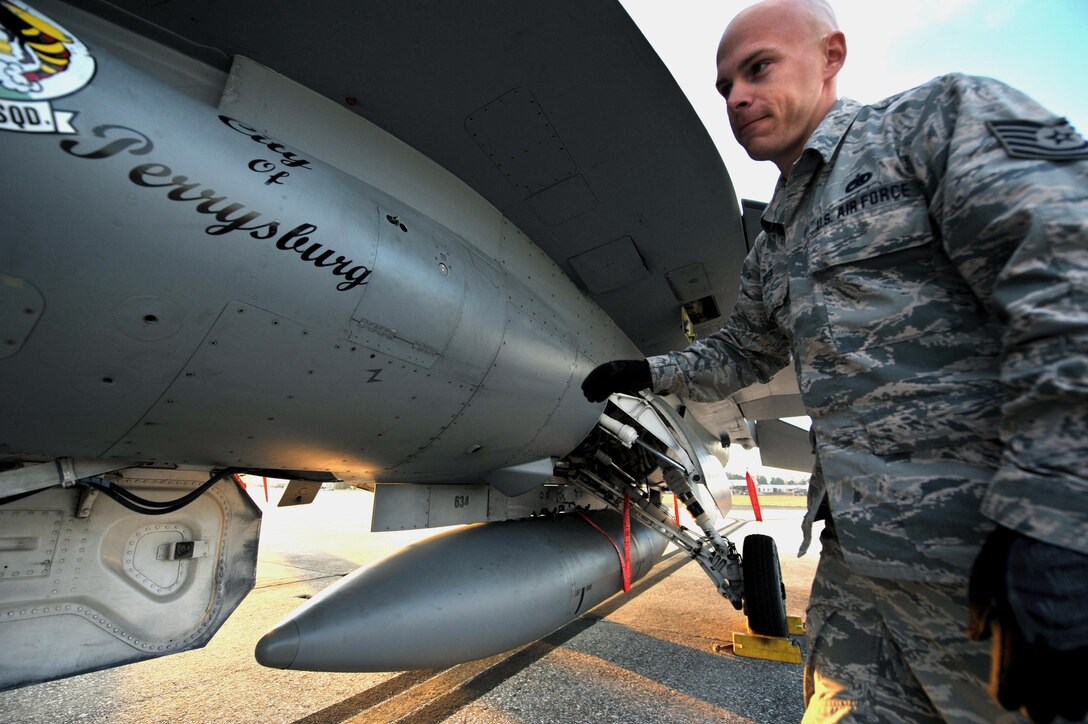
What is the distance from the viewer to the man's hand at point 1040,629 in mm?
576

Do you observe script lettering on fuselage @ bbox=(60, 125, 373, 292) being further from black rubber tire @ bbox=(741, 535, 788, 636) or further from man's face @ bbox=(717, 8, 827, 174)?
black rubber tire @ bbox=(741, 535, 788, 636)

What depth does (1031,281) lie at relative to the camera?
26.3 inches

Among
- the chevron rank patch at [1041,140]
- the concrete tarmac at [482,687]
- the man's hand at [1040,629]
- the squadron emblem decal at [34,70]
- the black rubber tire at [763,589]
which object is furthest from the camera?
the black rubber tire at [763,589]

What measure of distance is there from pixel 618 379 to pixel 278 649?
6.59ft

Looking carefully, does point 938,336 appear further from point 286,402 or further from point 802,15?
point 286,402

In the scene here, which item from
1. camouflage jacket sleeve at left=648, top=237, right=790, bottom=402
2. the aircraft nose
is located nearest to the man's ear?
camouflage jacket sleeve at left=648, top=237, right=790, bottom=402

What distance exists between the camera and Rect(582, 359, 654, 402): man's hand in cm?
160

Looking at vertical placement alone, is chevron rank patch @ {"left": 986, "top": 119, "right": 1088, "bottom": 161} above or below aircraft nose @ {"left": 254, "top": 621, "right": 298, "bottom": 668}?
above

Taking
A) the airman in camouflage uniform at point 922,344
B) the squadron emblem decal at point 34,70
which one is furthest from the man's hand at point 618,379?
the squadron emblem decal at point 34,70

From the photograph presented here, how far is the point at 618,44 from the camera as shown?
1846 millimetres

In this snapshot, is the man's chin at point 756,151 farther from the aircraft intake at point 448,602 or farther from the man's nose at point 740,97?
the aircraft intake at point 448,602

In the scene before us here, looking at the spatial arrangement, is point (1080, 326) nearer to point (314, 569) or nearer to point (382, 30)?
point (382, 30)

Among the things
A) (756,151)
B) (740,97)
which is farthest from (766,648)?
(740,97)

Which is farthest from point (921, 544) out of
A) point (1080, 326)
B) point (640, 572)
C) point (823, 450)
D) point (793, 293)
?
point (640, 572)
